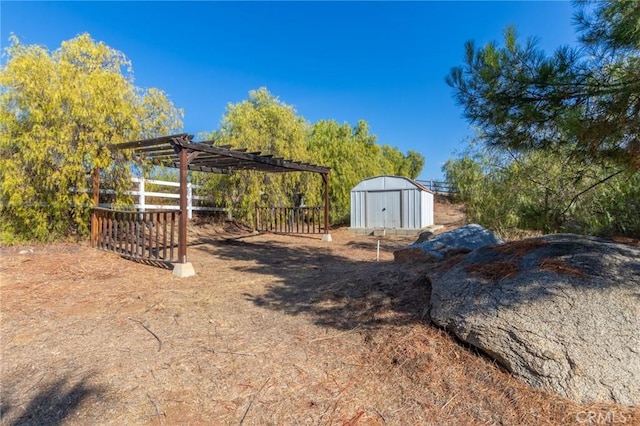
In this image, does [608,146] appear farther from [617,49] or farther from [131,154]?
[131,154]

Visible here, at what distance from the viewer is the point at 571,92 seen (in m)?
2.87

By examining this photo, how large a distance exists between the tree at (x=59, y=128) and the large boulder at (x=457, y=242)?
19.8 ft

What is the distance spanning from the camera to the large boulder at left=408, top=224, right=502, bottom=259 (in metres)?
4.93

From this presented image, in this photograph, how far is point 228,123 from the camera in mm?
13133

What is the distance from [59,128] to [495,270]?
726cm

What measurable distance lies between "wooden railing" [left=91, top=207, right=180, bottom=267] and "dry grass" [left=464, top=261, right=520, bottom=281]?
4.74 m

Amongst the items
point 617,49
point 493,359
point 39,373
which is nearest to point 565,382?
point 493,359

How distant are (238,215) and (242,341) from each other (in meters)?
10.6

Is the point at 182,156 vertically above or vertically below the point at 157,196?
above

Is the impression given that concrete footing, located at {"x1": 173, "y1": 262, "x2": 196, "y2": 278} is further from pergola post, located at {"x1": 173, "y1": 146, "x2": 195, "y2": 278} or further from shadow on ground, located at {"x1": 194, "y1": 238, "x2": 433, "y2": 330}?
shadow on ground, located at {"x1": 194, "y1": 238, "x2": 433, "y2": 330}

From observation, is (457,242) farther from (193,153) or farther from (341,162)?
(341,162)

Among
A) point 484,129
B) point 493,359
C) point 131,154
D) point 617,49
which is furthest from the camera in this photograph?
point 131,154

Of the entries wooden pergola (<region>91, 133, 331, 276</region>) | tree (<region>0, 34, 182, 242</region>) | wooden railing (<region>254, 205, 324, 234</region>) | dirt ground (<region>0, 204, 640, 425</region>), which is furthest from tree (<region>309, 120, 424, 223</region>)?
dirt ground (<region>0, 204, 640, 425</region>)

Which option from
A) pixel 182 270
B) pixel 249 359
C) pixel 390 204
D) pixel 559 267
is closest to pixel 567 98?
pixel 559 267
